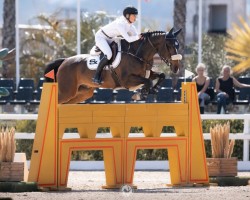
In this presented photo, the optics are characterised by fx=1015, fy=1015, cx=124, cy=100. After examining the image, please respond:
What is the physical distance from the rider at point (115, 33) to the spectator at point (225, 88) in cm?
419

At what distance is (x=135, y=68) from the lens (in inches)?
635

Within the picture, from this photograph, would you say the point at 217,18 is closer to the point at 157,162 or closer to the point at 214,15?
the point at 214,15

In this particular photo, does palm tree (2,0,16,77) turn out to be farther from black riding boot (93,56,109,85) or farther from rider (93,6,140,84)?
rider (93,6,140,84)

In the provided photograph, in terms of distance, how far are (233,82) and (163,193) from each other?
8141mm

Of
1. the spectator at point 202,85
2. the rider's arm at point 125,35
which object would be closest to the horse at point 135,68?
the rider's arm at point 125,35

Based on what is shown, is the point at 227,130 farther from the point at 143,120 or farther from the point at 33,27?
the point at 33,27

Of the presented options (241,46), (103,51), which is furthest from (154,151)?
(241,46)

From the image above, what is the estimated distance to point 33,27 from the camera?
29.1 m

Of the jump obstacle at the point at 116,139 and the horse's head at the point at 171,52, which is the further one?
the horse's head at the point at 171,52

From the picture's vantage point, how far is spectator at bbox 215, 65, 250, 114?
19.9m

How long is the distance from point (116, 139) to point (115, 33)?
2923 mm

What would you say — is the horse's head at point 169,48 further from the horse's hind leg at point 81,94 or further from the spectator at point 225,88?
the spectator at point 225,88

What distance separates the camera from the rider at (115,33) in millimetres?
15656

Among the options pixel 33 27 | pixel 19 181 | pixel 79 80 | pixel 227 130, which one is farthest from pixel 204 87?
pixel 33 27
